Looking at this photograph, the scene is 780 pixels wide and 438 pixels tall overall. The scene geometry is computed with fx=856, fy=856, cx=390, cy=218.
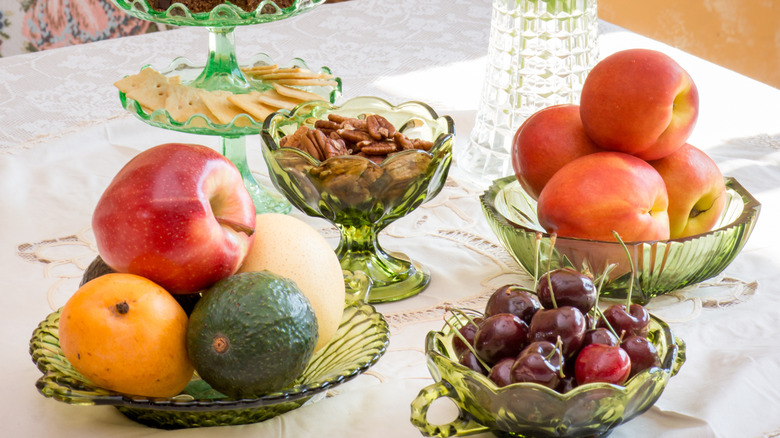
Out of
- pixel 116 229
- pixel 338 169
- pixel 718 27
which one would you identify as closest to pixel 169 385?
pixel 116 229

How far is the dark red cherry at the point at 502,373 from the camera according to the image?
0.43 m

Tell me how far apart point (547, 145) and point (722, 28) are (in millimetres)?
1929

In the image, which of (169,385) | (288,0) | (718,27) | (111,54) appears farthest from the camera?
(718,27)

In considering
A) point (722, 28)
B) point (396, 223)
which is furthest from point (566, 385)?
point (722, 28)

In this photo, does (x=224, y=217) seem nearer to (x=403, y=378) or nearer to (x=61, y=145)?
(x=403, y=378)

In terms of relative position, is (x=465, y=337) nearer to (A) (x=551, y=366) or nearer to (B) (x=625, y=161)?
(A) (x=551, y=366)

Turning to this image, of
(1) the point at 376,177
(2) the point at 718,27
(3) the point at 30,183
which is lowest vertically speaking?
(2) the point at 718,27

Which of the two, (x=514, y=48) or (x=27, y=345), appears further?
(x=514, y=48)

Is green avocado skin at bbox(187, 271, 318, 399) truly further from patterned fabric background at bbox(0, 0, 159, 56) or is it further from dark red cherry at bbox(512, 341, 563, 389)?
patterned fabric background at bbox(0, 0, 159, 56)

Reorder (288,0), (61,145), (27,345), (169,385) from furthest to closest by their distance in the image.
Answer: (61,145) < (288,0) < (27,345) < (169,385)

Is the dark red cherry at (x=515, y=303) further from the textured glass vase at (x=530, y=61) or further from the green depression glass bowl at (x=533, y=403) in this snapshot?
the textured glass vase at (x=530, y=61)

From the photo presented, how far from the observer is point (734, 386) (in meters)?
0.54

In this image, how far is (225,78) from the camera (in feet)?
2.97

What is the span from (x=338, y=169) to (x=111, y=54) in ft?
2.50
